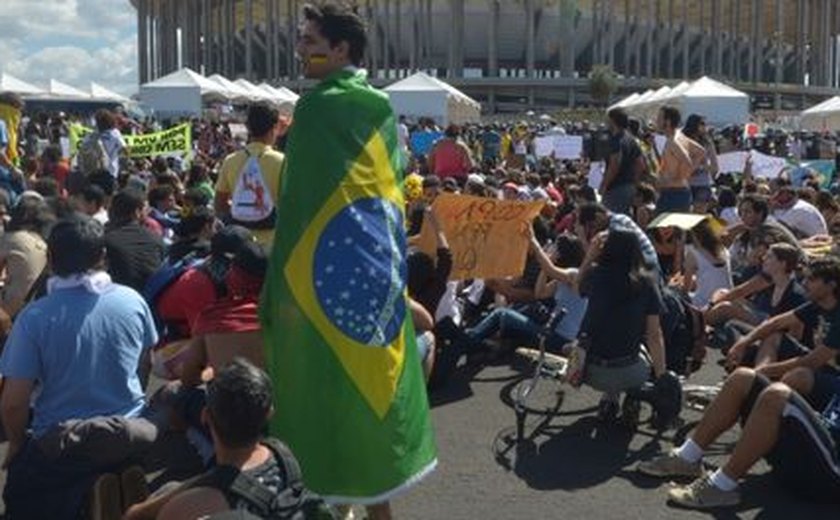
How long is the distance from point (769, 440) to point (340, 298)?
110 inches

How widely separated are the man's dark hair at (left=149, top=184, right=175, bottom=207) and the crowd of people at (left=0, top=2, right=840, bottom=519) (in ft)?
0.14

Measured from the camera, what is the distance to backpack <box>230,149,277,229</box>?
21.9ft

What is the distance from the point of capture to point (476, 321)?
9.87 meters

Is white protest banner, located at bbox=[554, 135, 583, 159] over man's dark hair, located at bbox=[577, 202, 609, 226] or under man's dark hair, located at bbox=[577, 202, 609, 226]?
over

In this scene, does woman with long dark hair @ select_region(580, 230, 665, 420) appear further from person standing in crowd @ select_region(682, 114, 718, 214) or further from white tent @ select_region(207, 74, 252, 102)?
white tent @ select_region(207, 74, 252, 102)

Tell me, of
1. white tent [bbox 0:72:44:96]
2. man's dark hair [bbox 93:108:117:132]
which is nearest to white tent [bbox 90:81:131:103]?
white tent [bbox 0:72:44:96]

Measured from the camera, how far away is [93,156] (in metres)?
12.1

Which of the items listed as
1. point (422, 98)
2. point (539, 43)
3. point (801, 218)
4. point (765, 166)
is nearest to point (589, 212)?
point (801, 218)

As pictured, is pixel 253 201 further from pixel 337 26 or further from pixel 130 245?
pixel 337 26

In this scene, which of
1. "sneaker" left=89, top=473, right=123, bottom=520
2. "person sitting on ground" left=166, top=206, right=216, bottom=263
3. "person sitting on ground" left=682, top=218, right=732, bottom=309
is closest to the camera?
"sneaker" left=89, top=473, right=123, bottom=520

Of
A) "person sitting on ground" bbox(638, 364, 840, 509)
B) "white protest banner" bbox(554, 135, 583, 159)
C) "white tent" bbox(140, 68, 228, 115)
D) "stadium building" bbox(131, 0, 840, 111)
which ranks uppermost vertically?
"stadium building" bbox(131, 0, 840, 111)

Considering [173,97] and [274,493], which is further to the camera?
[173,97]

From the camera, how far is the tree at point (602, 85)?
234 feet

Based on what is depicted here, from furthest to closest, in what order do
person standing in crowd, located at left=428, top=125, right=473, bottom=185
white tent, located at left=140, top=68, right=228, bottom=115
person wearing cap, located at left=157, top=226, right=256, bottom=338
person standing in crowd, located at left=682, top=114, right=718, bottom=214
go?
white tent, located at left=140, top=68, right=228, bottom=115, person standing in crowd, located at left=428, top=125, right=473, bottom=185, person standing in crowd, located at left=682, top=114, right=718, bottom=214, person wearing cap, located at left=157, top=226, right=256, bottom=338
